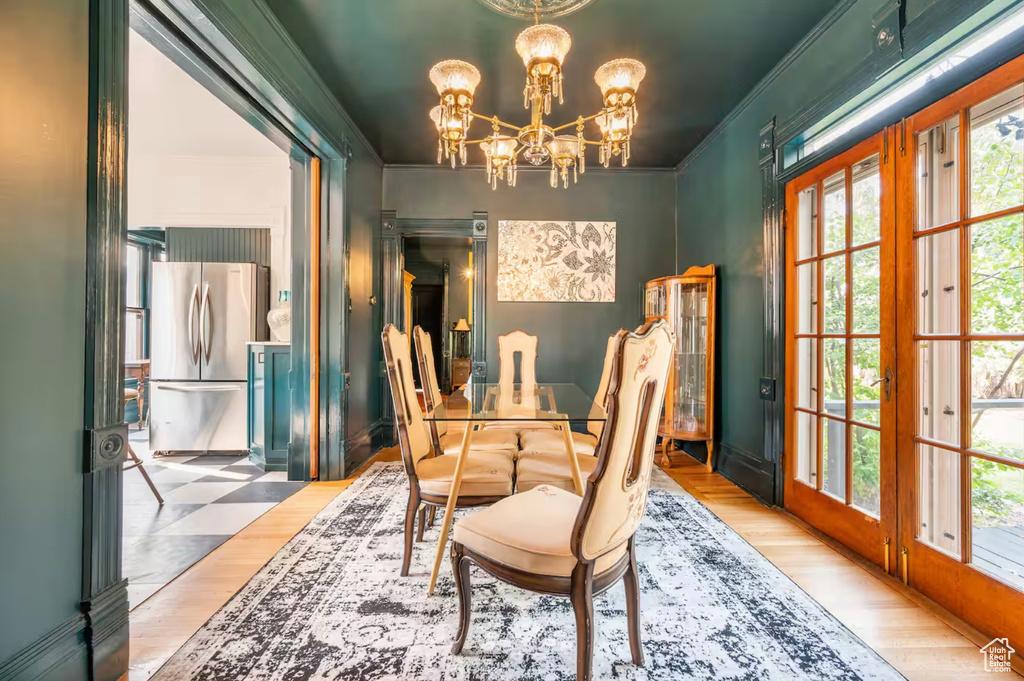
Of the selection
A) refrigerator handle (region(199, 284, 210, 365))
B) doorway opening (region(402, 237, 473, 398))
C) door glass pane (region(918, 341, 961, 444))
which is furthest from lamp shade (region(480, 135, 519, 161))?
doorway opening (region(402, 237, 473, 398))

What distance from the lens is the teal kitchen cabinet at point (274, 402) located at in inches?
144

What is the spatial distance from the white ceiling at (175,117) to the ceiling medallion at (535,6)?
206 centimetres

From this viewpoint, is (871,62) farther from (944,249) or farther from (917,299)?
(917,299)

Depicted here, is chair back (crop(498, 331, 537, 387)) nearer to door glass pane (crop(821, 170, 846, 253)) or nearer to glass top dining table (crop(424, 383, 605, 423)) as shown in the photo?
glass top dining table (crop(424, 383, 605, 423))

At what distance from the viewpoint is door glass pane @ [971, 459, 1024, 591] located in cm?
154

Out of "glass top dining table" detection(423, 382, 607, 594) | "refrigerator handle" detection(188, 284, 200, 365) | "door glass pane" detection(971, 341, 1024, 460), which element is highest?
"refrigerator handle" detection(188, 284, 200, 365)

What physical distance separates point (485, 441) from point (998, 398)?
7.33 feet

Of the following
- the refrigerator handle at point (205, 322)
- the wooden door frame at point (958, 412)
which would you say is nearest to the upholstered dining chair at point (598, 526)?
the wooden door frame at point (958, 412)

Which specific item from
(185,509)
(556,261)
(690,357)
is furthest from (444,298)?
(185,509)

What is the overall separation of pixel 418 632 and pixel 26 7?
2.25 m

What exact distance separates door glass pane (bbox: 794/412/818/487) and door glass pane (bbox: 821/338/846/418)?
0.56ft

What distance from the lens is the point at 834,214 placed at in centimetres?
248

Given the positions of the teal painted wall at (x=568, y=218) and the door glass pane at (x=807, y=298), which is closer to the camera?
the door glass pane at (x=807, y=298)

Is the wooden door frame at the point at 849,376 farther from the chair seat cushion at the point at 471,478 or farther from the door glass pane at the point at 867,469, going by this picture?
the chair seat cushion at the point at 471,478
